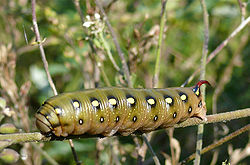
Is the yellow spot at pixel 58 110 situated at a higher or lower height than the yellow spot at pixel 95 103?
lower

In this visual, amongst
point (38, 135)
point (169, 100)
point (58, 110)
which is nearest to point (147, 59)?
point (169, 100)

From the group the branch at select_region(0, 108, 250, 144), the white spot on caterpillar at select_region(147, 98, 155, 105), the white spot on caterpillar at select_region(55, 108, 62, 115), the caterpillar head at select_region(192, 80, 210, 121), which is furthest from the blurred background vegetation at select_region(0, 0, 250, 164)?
the white spot on caterpillar at select_region(55, 108, 62, 115)

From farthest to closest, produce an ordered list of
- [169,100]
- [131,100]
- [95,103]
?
1. [169,100]
2. [131,100]
3. [95,103]

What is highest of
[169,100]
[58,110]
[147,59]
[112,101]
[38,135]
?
[147,59]

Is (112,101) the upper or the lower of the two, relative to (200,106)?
lower

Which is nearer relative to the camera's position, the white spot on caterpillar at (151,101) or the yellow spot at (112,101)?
the yellow spot at (112,101)

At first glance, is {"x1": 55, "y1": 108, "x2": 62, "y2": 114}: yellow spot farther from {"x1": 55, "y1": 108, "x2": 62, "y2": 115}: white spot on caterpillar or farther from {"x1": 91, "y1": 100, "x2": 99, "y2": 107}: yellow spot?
{"x1": 91, "y1": 100, "x2": 99, "y2": 107}: yellow spot

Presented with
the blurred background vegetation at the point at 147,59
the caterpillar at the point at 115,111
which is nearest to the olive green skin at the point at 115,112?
the caterpillar at the point at 115,111

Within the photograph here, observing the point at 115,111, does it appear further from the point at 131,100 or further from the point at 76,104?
the point at 76,104

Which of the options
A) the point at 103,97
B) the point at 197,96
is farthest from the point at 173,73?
the point at 103,97

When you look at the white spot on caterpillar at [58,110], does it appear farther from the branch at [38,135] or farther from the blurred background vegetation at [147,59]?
the blurred background vegetation at [147,59]
